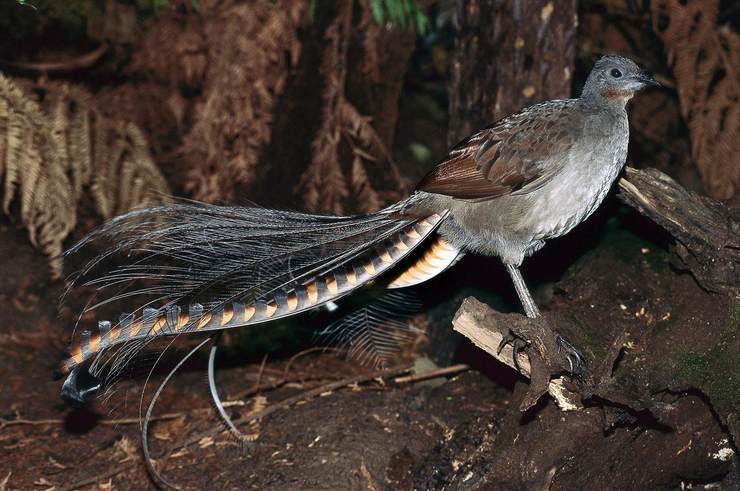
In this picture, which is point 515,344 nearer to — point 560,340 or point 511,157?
point 560,340

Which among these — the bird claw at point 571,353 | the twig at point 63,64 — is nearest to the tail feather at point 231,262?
the bird claw at point 571,353

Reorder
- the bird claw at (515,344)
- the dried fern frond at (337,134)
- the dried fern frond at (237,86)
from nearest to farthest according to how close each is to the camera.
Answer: the bird claw at (515,344) → the dried fern frond at (237,86) → the dried fern frond at (337,134)

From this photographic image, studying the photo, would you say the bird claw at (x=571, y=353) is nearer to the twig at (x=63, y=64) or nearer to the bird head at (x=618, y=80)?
the bird head at (x=618, y=80)

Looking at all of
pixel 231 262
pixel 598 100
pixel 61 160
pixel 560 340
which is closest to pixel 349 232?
pixel 231 262

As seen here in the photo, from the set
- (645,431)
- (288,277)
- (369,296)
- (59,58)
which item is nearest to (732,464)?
(645,431)

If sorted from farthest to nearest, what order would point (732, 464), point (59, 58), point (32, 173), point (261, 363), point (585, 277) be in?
point (59, 58), point (261, 363), point (32, 173), point (585, 277), point (732, 464)

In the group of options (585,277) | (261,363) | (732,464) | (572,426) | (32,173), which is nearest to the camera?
(572,426)

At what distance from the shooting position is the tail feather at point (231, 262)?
3373 millimetres

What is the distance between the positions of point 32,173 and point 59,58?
43.0 inches

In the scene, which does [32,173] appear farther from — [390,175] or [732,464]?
[732,464]

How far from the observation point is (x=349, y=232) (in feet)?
12.0

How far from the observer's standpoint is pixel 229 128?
192 inches

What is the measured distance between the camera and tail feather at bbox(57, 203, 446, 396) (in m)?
3.37

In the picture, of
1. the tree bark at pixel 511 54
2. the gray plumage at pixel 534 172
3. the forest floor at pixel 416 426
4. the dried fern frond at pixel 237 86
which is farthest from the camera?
the dried fern frond at pixel 237 86
